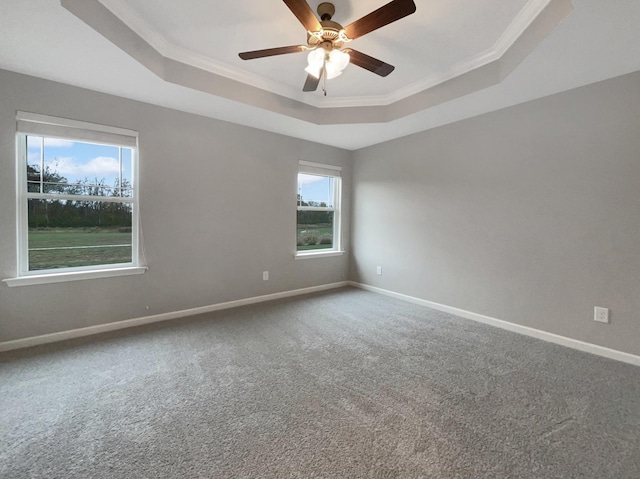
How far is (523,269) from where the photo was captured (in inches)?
115

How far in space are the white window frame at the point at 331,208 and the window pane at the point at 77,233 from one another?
2.18 m

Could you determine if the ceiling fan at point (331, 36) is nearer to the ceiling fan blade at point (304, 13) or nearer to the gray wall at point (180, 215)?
the ceiling fan blade at point (304, 13)

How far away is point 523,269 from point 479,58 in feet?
6.94

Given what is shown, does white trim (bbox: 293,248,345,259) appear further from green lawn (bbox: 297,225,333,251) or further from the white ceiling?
the white ceiling

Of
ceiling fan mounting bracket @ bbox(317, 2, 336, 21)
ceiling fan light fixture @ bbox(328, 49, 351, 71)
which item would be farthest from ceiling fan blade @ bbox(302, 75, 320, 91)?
ceiling fan mounting bracket @ bbox(317, 2, 336, 21)

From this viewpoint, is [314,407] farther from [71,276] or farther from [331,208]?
[331,208]

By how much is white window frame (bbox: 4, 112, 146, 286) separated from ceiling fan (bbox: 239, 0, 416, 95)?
177 cm

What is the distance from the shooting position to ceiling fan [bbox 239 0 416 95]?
1.58 meters

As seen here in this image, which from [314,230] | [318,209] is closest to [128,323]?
[314,230]

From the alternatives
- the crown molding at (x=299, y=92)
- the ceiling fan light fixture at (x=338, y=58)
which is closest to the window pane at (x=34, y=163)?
the crown molding at (x=299, y=92)

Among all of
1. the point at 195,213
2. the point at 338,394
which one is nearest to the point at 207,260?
the point at 195,213

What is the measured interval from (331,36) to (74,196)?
2784 millimetres

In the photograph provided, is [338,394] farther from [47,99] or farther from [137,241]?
[47,99]

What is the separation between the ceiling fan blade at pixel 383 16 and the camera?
1.50 m
